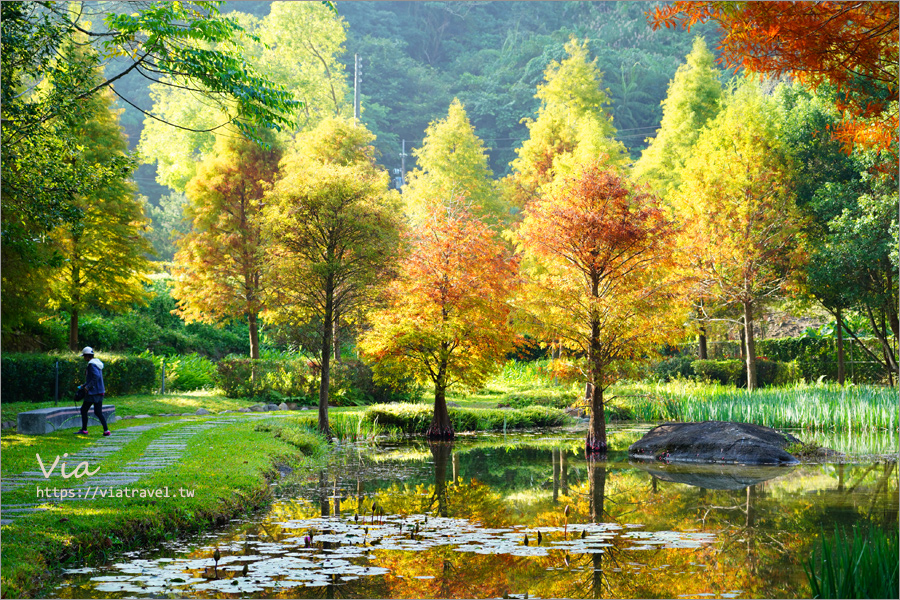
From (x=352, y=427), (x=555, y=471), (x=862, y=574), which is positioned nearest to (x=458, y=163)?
(x=352, y=427)

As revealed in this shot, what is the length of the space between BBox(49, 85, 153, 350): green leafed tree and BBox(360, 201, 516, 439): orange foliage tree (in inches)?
283

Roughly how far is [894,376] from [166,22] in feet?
71.1

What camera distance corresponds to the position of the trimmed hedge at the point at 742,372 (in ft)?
76.0

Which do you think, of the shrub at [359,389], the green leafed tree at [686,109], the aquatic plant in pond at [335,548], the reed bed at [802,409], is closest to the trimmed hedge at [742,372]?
the reed bed at [802,409]

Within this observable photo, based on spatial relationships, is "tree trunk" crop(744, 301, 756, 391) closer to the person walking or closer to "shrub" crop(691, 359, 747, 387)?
"shrub" crop(691, 359, 747, 387)

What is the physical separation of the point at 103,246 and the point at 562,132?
17.6 m

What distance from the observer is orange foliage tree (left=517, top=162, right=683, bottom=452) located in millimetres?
12258

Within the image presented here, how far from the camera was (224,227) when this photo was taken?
20.9m

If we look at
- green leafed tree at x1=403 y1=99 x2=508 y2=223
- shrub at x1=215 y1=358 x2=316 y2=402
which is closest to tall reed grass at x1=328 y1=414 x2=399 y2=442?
shrub at x1=215 y1=358 x2=316 y2=402

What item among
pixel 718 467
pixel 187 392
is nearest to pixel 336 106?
pixel 187 392

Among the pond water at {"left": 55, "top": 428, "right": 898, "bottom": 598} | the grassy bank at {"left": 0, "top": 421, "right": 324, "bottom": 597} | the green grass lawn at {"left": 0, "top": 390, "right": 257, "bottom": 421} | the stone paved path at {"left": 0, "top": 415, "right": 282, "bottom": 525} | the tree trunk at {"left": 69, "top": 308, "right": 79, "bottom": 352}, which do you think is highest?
the tree trunk at {"left": 69, "top": 308, "right": 79, "bottom": 352}

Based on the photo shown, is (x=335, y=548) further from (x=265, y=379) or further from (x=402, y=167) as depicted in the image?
(x=402, y=167)

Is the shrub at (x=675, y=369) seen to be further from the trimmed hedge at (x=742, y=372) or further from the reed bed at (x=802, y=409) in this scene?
the reed bed at (x=802, y=409)

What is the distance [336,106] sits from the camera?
122ft
